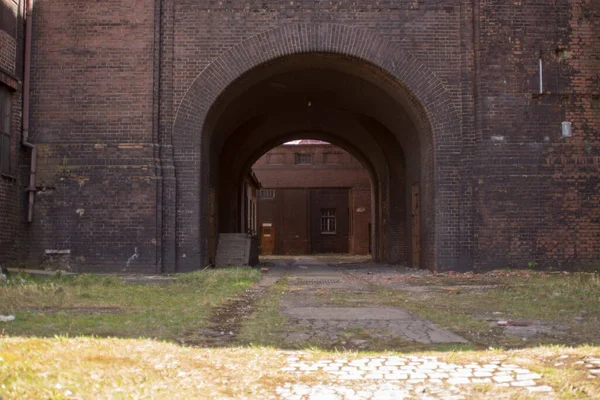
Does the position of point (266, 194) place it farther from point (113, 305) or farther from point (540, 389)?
point (540, 389)

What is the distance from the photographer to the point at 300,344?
4.57 meters

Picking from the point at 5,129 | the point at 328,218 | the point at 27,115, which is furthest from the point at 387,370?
the point at 328,218

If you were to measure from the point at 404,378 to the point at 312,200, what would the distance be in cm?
Result: 4058

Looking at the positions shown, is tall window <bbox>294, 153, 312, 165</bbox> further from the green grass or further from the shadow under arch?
the green grass

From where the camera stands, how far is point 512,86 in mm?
13531

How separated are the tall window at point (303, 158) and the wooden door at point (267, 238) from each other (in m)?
5.09

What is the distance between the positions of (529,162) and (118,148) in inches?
334

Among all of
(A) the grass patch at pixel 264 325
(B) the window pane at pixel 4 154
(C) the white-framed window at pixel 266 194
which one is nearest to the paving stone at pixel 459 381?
(A) the grass patch at pixel 264 325

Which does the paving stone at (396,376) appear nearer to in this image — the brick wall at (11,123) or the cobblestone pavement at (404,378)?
the cobblestone pavement at (404,378)

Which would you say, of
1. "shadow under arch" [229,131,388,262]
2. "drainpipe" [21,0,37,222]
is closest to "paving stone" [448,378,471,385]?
"drainpipe" [21,0,37,222]

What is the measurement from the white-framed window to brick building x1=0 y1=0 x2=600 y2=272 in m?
29.8

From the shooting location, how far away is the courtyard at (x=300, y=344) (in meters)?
3.25

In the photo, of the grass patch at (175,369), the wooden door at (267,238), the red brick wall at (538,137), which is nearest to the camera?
the grass patch at (175,369)

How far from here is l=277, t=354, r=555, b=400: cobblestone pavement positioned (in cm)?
322
